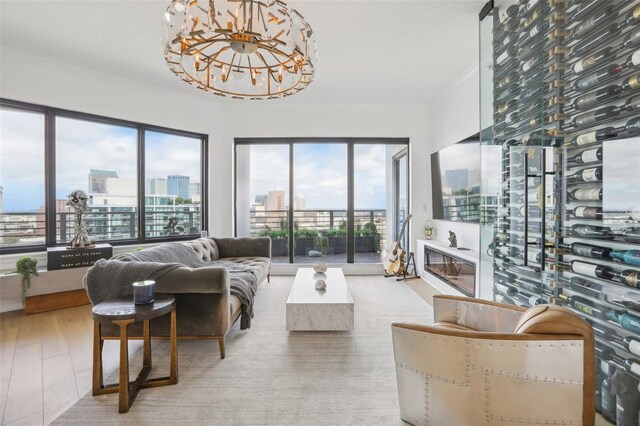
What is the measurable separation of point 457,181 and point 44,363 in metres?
4.62

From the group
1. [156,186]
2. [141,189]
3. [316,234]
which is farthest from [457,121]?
[141,189]

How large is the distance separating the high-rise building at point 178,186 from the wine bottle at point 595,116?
488 centimetres

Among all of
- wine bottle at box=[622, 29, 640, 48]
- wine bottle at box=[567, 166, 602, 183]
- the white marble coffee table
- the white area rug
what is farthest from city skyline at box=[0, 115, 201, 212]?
wine bottle at box=[622, 29, 640, 48]

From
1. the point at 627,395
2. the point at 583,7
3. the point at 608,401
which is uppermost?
the point at 583,7

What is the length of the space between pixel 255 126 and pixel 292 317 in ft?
11.8

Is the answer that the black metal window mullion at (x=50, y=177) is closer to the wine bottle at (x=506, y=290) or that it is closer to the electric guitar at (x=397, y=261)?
the electric guitar at (x=397, y=261)

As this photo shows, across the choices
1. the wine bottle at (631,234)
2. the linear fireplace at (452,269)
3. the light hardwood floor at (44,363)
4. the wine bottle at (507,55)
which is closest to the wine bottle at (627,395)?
the wine bottle at (631,234)

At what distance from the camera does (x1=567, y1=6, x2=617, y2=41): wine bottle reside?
158 cm

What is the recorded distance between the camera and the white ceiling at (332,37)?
265cm

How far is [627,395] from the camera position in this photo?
144 centimetres

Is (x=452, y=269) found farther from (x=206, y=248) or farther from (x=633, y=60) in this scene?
(x=206, y=248)

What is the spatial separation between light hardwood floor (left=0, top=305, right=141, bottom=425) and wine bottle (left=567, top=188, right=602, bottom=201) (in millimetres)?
3289

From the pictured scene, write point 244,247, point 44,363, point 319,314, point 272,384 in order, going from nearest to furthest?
point 272,384, point 44,363, point 319,314, point 244,247

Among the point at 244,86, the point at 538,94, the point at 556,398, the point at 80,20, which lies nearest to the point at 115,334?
the point at 244,86
